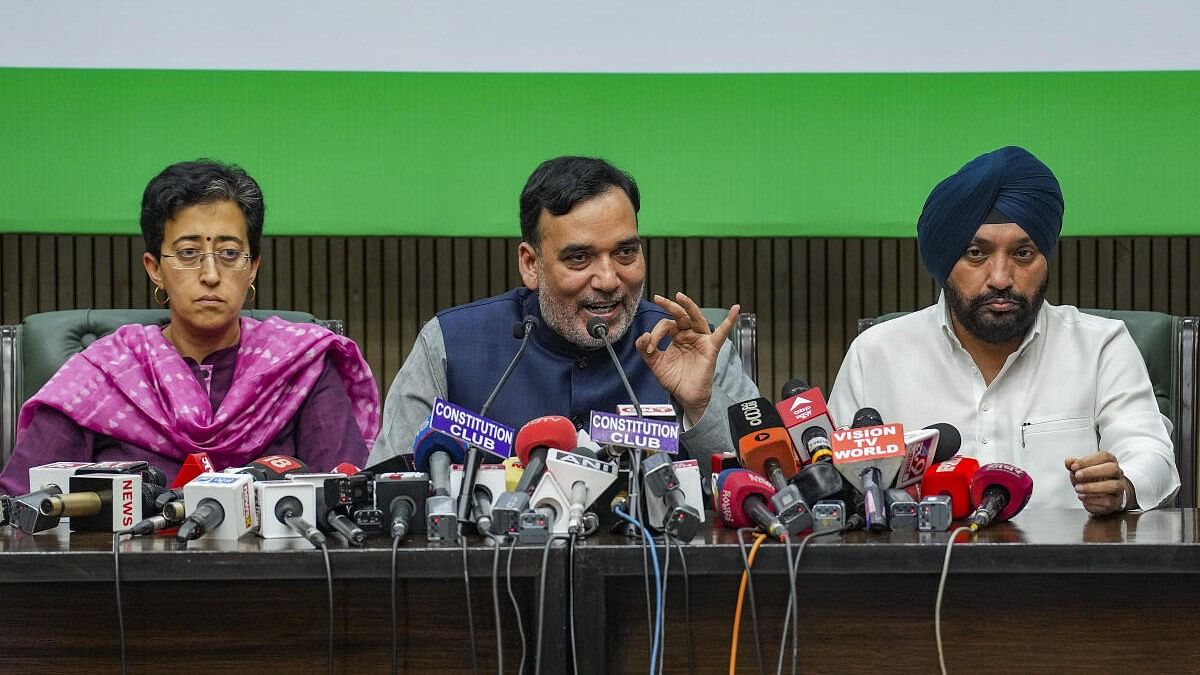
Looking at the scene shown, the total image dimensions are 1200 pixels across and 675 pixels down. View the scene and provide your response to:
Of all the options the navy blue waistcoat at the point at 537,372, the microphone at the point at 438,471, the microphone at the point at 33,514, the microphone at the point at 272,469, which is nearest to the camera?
the microphone at the point at 438,471

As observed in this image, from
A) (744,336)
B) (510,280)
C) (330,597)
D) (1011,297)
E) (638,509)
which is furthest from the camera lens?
(510,280)

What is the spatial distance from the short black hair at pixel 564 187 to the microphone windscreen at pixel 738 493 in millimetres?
918

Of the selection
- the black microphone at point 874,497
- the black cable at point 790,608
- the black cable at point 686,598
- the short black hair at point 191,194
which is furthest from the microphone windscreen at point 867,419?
the short black hair at point 191,194

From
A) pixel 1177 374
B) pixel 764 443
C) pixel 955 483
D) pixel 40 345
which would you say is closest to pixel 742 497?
pixel 764 443

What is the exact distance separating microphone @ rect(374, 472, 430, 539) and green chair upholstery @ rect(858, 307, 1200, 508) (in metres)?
1.79

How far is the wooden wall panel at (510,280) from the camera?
167 inches

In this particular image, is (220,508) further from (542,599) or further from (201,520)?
(542,599)

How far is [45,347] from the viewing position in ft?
9.05

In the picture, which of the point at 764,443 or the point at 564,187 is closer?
the point at 764,443

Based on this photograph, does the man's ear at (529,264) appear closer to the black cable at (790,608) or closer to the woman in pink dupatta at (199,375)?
the woman in pink dupatta at (199,375)

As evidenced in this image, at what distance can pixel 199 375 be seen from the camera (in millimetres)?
2578

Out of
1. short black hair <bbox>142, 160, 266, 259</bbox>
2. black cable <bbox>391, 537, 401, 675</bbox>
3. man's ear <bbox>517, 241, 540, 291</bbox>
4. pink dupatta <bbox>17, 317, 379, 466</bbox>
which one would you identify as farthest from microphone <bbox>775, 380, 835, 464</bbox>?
short black hair <bbox>142, 160, 266, 259</bbox>

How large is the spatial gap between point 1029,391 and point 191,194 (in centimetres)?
177

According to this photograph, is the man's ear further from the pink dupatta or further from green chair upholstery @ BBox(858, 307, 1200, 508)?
green chair upholstery @ BBox(858, 307, 1200, 508)
